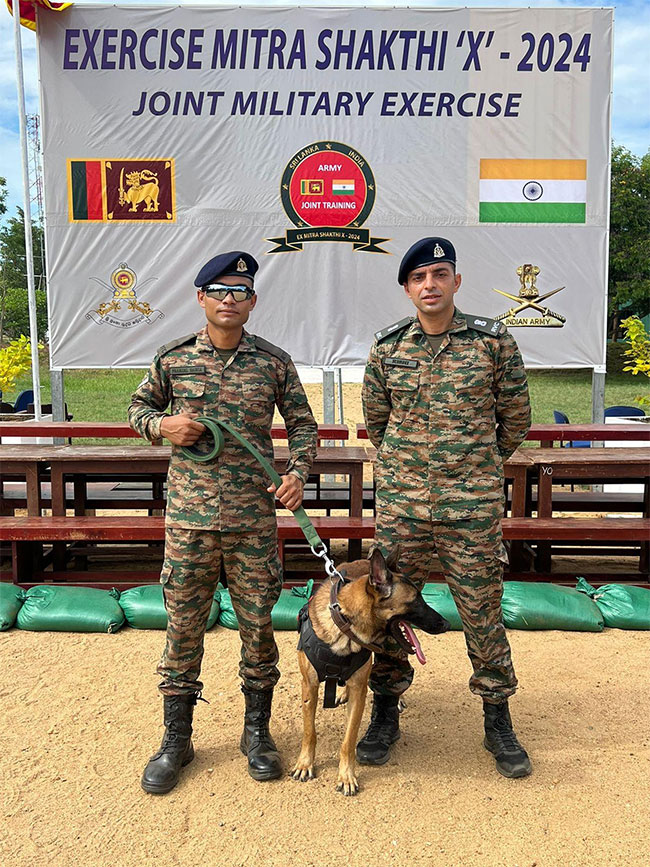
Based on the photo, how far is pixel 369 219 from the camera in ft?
20.2

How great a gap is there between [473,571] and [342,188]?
166 inches

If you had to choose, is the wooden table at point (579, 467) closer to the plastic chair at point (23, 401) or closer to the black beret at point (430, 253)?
the black beret at point (430, 253)

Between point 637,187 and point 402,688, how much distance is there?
27.0m

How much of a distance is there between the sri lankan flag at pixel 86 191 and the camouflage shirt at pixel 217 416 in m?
3.81

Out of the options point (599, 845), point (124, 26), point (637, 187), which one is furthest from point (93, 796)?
point (637, 187)

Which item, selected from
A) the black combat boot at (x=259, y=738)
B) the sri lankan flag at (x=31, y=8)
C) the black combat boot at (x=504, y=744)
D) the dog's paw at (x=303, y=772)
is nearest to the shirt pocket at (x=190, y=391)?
the black combat boot at (x=259, y=738)

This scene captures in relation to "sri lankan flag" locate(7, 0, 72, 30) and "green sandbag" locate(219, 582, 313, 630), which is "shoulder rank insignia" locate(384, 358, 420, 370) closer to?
"green sandbag" locate(219, 582, 313, 630)

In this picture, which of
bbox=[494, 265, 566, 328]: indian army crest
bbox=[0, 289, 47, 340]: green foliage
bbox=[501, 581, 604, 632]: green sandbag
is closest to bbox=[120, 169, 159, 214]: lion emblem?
bbox=[494, 265, 566, 328]: indian army crest

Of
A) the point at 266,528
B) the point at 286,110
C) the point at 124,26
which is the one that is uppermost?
the point at 124,26

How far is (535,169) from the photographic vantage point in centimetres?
613

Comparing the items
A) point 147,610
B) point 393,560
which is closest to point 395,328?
point 393,560

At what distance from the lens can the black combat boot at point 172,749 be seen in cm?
275

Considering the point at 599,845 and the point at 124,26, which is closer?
the point at 599,845

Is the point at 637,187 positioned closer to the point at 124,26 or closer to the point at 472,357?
the point at 124,26
